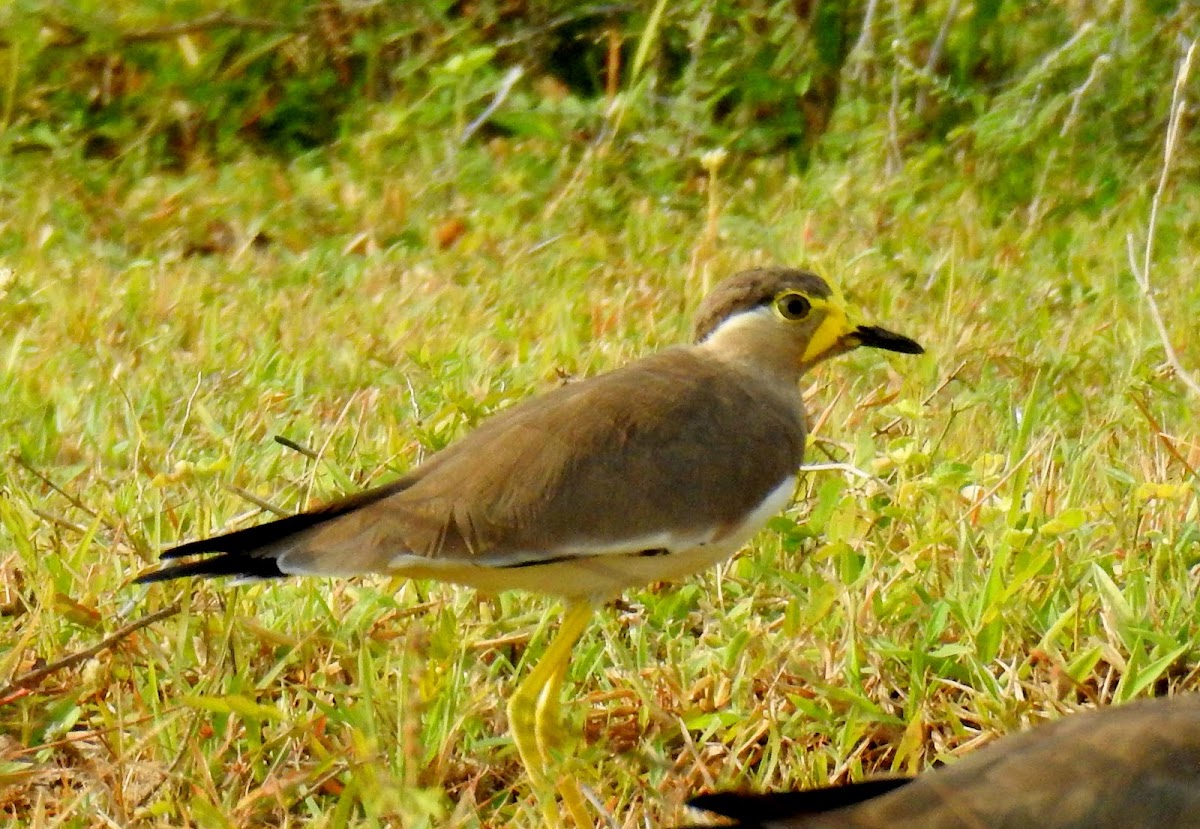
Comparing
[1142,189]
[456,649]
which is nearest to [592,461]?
[456,649]

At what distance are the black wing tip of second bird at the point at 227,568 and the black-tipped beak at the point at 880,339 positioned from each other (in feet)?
5.13

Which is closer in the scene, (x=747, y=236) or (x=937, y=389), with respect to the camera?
(x=937, y=389)

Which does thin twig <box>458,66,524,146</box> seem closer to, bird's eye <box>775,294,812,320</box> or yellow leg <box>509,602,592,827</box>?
bird's eye <box>775,294,812,320</box>

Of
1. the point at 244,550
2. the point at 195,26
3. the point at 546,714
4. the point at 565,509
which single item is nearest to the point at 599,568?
the point at 565,509

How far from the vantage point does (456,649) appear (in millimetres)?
3812

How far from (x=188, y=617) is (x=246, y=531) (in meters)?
0.38

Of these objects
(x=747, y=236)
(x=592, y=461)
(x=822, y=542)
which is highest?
(x=592, y=461)

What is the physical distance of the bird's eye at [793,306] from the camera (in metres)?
4.35

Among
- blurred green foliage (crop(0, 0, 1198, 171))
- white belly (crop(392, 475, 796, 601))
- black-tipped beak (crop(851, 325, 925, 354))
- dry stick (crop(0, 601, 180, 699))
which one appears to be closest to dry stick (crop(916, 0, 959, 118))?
blurred green foliage (crop(0, 0, 1198, 171))

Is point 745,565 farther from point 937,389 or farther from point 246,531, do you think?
point 246,531

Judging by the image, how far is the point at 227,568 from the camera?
3363 mm

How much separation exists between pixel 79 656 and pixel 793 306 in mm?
1713

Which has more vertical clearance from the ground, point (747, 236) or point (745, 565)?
point (745, 565)

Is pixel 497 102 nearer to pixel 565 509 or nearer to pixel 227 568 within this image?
pixel 565 509
